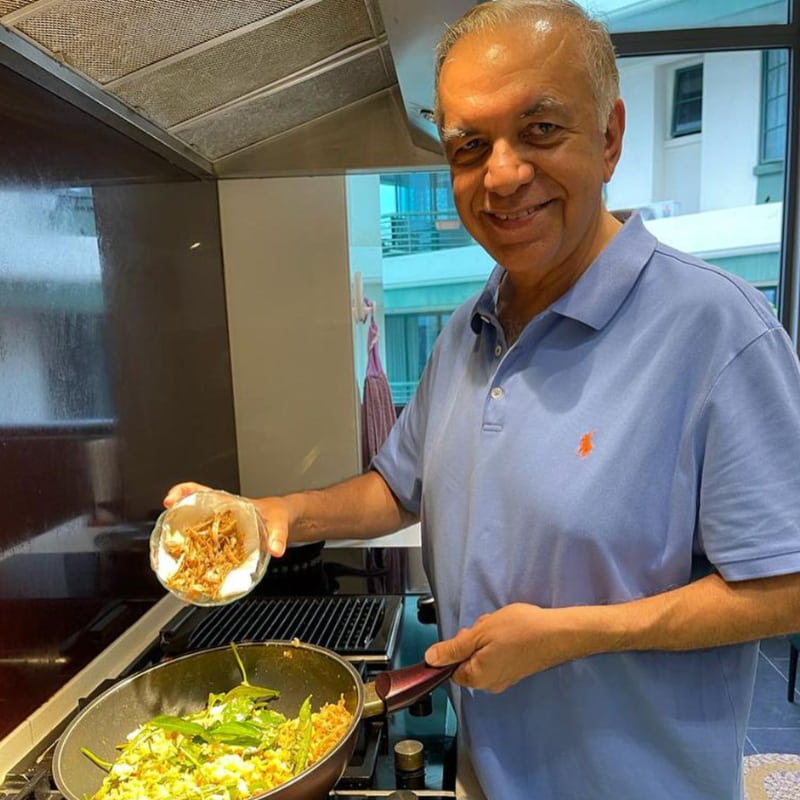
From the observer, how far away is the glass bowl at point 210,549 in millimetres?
812

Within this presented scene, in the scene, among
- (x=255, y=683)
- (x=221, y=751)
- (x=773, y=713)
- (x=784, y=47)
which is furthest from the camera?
(x=784, y=47)

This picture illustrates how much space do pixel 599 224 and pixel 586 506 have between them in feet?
1.12

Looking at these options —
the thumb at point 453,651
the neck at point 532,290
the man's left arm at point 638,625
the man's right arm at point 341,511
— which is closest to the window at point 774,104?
the neck at point 532,290

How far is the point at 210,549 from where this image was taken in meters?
0.83

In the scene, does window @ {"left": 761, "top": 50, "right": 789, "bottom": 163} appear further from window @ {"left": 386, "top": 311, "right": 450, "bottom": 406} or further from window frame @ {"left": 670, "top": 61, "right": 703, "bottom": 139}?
window @ {"left": 386, "top": 311, "right": 450, "bottom": 406}

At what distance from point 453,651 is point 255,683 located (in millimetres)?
405

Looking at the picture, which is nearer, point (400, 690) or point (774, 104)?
point (400, 690)

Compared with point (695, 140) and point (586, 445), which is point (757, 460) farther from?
point (695, 140)

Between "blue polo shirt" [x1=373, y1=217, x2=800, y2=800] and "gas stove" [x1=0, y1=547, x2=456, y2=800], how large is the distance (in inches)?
5.4

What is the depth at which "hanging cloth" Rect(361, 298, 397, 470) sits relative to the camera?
1.90m

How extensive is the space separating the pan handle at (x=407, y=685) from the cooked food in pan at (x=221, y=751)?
71 millimetres

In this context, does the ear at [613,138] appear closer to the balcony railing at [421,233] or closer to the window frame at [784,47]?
the balcony railing at [421,233]

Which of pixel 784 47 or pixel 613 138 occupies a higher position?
pixel 784 47

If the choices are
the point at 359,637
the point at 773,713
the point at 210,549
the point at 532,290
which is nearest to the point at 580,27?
the point at 532,290
